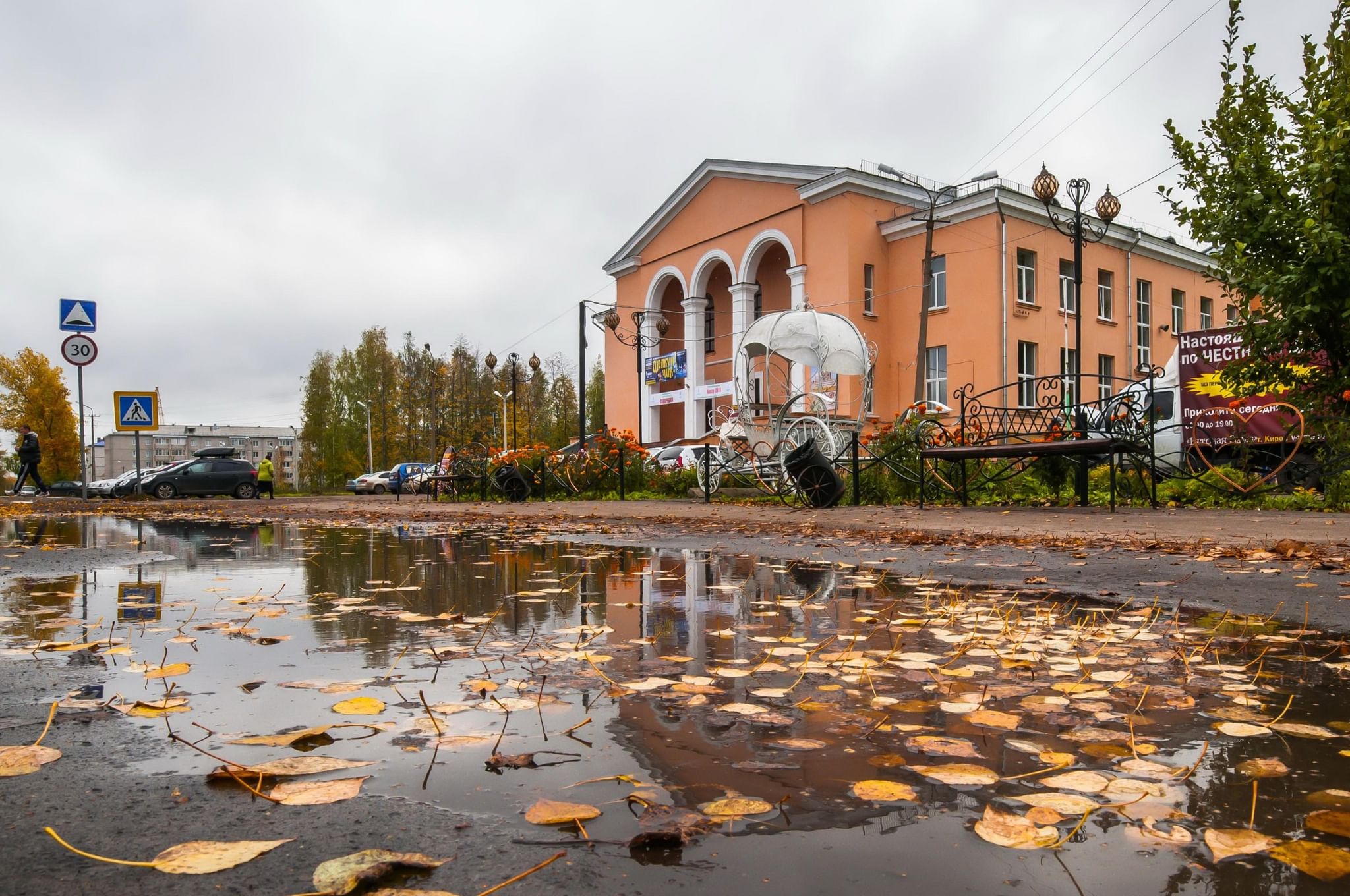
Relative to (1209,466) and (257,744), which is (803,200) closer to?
(1209,466)

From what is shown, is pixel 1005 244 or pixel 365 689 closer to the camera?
pixel 365 689

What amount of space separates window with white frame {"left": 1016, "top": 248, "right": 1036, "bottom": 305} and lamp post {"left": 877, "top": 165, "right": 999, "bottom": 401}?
10.2 ft

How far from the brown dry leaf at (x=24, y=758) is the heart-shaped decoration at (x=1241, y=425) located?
33.7 feet

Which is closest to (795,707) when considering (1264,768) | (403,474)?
(1264,768)

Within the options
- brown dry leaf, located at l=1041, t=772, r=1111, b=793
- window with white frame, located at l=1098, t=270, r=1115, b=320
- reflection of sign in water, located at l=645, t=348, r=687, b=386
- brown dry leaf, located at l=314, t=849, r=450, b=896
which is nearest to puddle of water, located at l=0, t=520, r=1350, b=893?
brown dry leaf, located at l=1041, t=772, r=1111, b=793

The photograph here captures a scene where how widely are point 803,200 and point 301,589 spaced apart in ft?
100

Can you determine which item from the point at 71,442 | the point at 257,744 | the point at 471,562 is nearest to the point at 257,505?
the point at 471,562

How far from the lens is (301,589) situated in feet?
16.1

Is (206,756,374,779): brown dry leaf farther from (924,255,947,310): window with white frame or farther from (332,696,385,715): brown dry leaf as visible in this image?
(924,255,947,310): window with white frame

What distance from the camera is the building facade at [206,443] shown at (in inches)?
6270

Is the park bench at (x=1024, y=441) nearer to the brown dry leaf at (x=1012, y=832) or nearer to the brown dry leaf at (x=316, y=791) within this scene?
the brown dry leaf at (x=1012, y=832)

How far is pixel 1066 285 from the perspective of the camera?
33.2m

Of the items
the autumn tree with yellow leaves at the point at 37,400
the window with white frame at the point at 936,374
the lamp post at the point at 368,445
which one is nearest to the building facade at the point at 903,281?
the window with white frame at the point at 936,374

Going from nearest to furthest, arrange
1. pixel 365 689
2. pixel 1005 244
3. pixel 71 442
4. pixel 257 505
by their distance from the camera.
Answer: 1. pixel 365 689
2. pixel 257 505
3. pixel 1005 244
4. pixel 71 442
